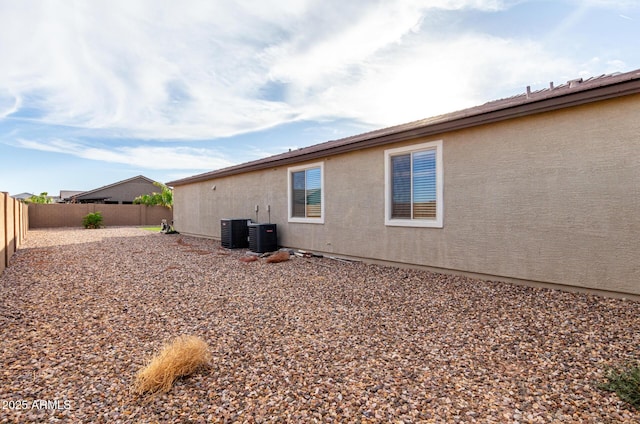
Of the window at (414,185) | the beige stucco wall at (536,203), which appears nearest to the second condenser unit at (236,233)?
the beige stucco wall at (536,203)

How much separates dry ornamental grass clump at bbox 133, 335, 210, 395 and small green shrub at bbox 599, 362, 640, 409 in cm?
318

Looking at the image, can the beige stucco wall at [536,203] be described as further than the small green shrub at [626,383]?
Yes

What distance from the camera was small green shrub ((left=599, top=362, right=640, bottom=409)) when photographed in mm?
2176

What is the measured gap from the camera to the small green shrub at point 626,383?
2.18 m

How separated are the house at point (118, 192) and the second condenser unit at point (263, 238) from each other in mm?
26480

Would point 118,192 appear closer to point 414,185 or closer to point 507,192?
point 414,185

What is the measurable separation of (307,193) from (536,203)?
215 inches

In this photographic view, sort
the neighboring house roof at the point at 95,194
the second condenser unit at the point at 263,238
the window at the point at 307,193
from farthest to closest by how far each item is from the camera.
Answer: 1. the neighboring house roof at the point at 95,194
2. the second condenser unit at the point at 263,238
3. the window at the point at 307,193

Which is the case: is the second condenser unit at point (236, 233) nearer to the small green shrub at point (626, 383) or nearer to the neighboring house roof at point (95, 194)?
the small green shrub at point (626, 383)

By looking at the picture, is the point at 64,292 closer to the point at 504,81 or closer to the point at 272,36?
the point at 272,36

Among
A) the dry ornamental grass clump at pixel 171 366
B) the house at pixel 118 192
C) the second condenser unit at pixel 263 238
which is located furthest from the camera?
the house at pixel 118 192

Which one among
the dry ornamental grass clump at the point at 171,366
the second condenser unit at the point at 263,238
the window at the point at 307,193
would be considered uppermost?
the window at the point at 307,193

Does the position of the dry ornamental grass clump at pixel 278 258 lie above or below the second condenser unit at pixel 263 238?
below

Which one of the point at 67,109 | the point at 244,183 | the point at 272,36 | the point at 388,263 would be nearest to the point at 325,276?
the point at 388,263
